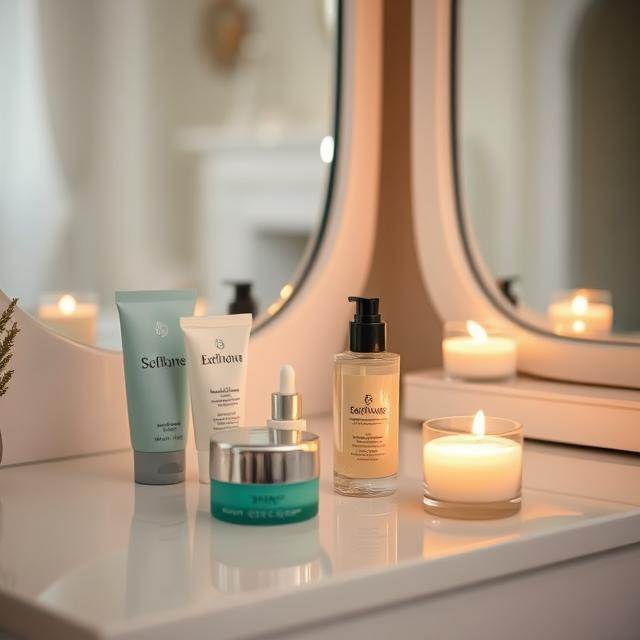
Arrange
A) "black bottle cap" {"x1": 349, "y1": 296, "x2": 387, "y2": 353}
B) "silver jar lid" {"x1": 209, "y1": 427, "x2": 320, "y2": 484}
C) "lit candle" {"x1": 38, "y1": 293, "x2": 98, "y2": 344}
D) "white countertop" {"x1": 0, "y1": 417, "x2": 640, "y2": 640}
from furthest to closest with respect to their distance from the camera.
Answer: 1. "lit candle" {"x1": 38, "y1": 293, "x2": 98, "y2": 344}
2. "black bottle cap" {"x1": 349, "y1": 296, "x2": 387, "y2": 353}
3. "silver jar lid" {"x1": 209, "y1": 427, "x2": 320, "y2": 484}
4. "white countertop" {"x1": 0, "y1": 417, "x2": 640, "y2": 640}

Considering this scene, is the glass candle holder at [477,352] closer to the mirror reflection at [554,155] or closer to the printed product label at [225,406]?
the mirror reflection at [554,155]

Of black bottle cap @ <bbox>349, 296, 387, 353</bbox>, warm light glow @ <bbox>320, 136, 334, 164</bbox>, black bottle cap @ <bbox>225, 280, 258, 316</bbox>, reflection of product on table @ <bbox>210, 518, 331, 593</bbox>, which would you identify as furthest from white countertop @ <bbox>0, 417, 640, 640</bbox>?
warm light glow @ <bbox>320, 136, 334, 164</bbox>

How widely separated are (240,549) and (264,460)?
60mm

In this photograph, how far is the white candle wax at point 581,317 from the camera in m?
0.95

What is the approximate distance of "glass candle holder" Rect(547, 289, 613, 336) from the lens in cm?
95

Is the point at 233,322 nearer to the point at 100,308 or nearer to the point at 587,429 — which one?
the point at 100,308

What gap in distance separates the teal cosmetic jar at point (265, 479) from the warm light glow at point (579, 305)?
36 centimetres

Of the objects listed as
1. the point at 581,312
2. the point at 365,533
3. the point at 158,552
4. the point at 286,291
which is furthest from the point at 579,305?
the point at 158,552

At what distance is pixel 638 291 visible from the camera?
3.06 ft

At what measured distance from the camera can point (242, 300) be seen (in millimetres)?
1017

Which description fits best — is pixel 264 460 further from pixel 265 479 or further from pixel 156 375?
pixel 156 375

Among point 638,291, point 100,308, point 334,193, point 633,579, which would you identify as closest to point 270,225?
point 334,193

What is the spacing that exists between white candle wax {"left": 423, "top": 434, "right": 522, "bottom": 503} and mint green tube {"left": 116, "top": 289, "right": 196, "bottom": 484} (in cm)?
19

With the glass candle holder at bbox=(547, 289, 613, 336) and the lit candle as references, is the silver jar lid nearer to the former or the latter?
the lit candle
